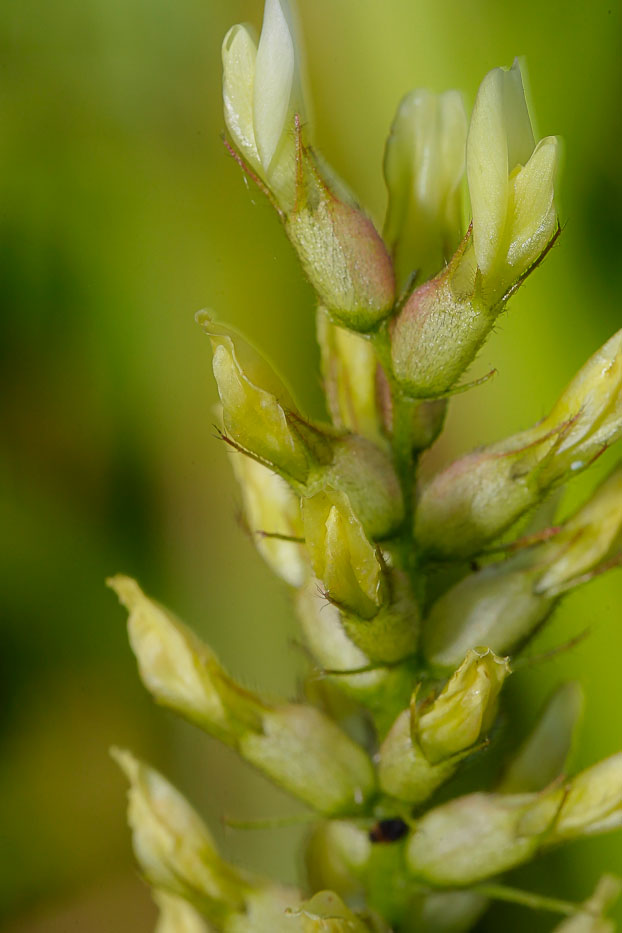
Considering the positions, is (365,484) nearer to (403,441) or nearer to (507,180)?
(403,441)

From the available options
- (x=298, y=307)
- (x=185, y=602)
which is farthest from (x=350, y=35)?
(x=185, y=602)

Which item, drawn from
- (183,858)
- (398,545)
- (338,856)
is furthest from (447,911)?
(398,545)

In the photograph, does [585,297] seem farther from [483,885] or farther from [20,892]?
[20,892]

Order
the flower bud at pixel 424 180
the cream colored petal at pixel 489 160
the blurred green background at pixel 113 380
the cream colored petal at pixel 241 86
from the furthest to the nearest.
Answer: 1. the blurred green background at pixel 113 380
2. the flower bud at pixel 424 180
3. the cream colored petal at pixel 241 86
4. the cream colored petal at pixel 489 160

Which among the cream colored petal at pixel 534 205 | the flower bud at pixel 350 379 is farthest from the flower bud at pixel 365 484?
the cream colored petal at pixel 534 205

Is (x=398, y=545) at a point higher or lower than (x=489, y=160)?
lower

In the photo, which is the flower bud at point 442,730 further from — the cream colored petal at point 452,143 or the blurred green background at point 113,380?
the blurred green background at point 113,380
